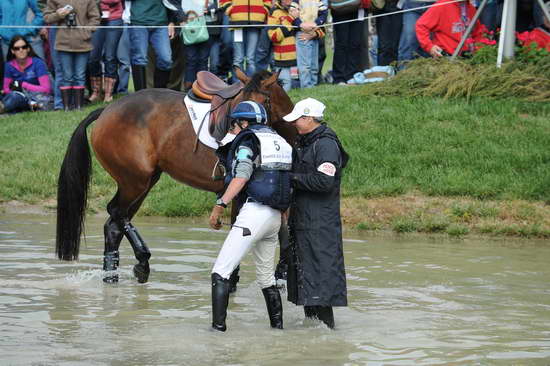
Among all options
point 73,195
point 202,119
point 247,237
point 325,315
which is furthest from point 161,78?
point 247,237

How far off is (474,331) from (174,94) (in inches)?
162

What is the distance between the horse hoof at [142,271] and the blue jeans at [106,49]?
939cm

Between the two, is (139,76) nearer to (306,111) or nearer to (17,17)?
(17,17)

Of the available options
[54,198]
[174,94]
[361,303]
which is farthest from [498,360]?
[54,198]

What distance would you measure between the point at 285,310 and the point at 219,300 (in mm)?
1324

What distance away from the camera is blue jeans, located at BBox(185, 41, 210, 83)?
18.8m

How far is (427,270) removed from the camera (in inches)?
437

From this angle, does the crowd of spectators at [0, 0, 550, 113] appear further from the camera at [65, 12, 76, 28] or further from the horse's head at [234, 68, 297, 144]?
the horse's head at [234, 68, 297, 144]

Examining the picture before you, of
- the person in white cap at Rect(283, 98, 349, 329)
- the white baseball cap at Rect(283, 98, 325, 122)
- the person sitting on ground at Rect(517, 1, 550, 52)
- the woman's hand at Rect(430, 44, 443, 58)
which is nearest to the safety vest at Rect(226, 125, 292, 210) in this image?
the person in white cap at Rect(283, 98, 349, 329)

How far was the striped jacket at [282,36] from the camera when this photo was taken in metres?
18.0

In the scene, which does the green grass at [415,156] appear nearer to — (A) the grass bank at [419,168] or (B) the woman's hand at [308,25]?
(A) the grass bank at [419,168]

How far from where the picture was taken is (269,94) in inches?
380

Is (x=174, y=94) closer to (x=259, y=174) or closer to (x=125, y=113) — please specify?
(x=125, y=113)

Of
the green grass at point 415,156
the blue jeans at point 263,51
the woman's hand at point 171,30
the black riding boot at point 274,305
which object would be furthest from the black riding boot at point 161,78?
Result: the black riding boot at point 274,305
